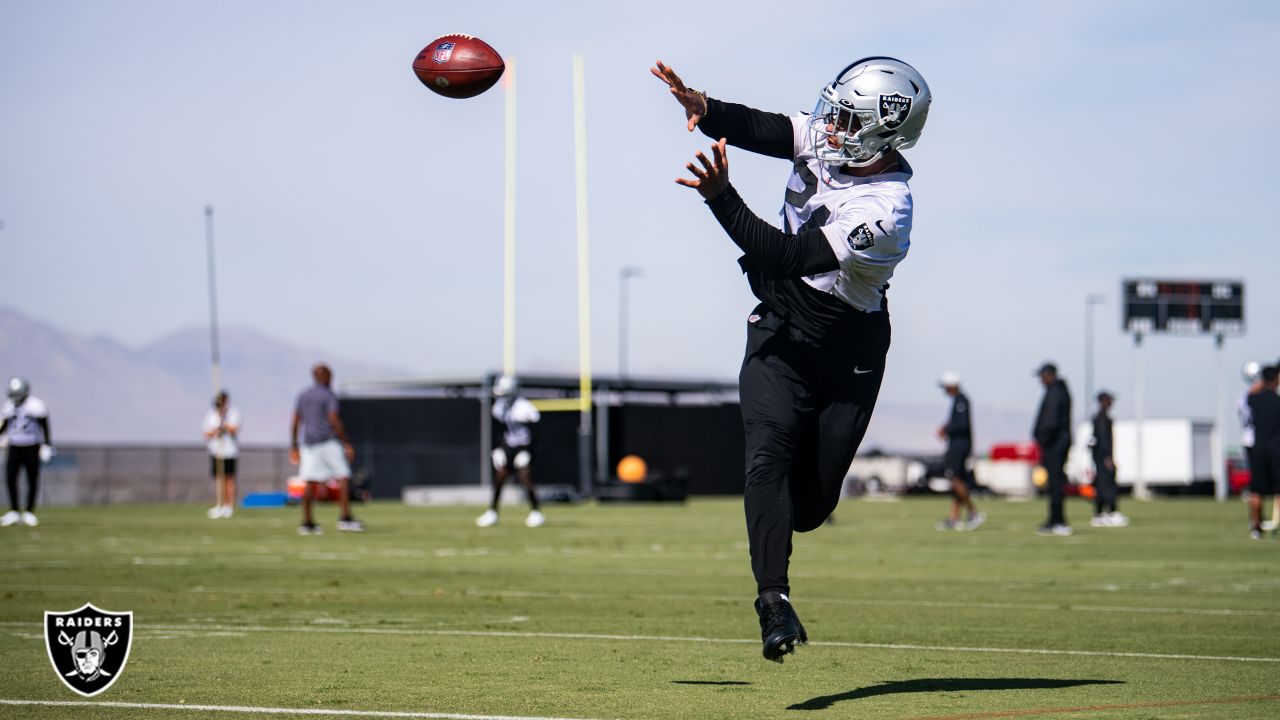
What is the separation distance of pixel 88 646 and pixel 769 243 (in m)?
2.76

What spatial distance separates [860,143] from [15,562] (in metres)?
11.0

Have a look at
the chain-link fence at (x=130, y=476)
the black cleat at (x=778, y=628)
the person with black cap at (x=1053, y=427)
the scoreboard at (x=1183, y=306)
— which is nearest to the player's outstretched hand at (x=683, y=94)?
the black cleat at (x=778, y=628)

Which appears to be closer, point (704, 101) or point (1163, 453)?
point (704, 101)

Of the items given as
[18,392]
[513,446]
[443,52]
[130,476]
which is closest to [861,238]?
[443,52]

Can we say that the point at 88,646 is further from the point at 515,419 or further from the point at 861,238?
the point at 515,419

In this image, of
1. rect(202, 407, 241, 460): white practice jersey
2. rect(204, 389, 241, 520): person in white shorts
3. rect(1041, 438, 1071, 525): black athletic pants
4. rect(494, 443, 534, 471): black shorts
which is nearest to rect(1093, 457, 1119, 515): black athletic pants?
rect(1041, 438, 1071, 525): black athletic pants

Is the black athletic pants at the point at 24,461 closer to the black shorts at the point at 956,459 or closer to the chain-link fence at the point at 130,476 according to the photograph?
the black shorts at the point at 956,459

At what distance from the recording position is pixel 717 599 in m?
11.1

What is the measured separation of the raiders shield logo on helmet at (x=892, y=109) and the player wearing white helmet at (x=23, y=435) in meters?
21.2

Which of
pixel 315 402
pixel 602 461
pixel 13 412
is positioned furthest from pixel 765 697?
pixel 602 461

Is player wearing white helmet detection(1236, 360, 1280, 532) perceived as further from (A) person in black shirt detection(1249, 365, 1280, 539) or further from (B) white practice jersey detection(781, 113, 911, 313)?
(B) white practice jersey detection(781, 113, 911, 313)

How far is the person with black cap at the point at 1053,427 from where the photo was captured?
74.3 ft

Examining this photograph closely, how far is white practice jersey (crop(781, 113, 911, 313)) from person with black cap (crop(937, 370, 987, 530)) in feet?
54.9

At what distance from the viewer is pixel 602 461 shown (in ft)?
176
